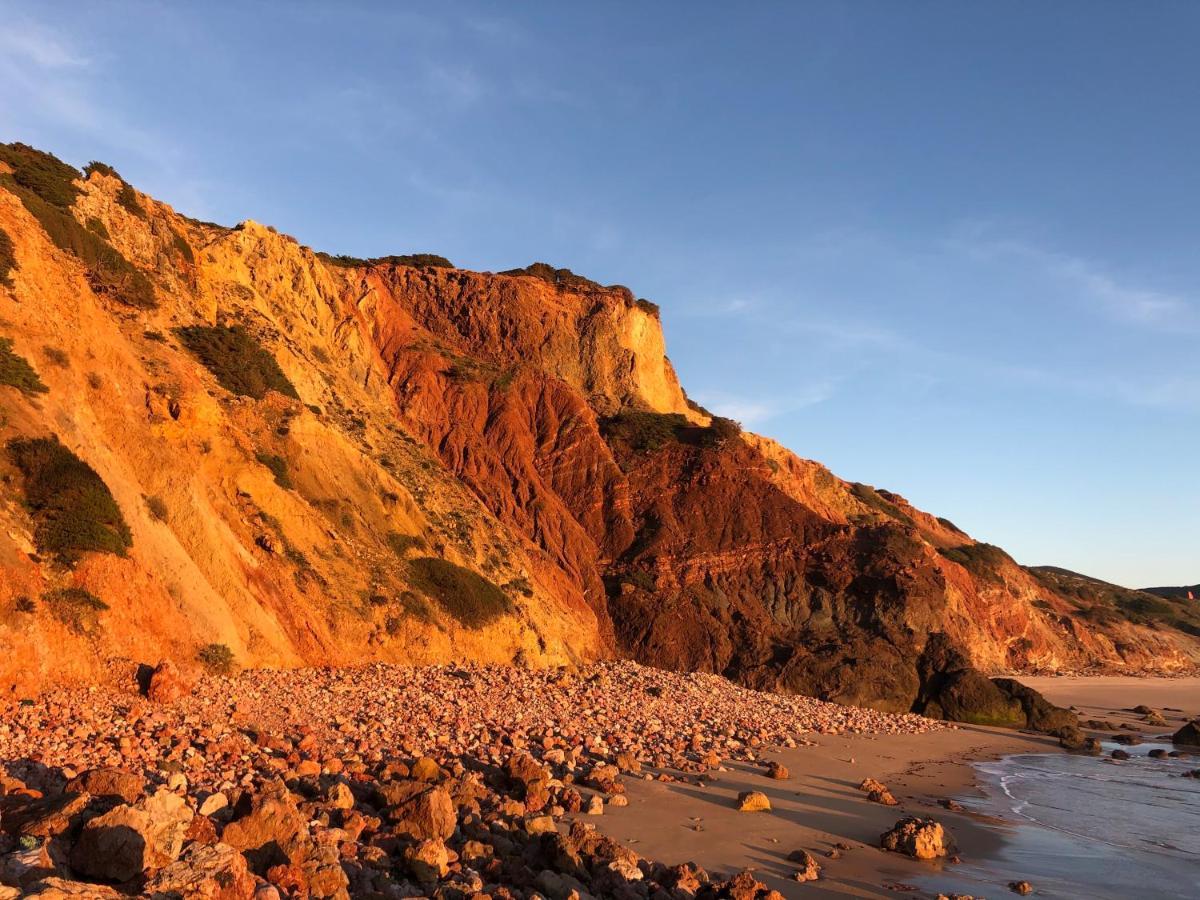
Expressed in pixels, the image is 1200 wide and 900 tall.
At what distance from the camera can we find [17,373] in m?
17.6

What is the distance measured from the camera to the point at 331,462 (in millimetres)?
27625

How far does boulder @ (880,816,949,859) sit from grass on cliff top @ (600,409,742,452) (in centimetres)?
3362

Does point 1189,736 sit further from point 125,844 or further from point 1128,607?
point 1128,607

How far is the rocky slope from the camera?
57.0ft

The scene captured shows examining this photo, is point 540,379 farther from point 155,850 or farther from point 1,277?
point 155,850

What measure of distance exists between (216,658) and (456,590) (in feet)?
34.5

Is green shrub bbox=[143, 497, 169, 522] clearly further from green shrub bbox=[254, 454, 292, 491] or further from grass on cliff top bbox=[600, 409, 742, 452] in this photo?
grass on cliff top bbox=[600, 409, 742, 452]

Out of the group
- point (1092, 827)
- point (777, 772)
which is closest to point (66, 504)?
point (777, 772)

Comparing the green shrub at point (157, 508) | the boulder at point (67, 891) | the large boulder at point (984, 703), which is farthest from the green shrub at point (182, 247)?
the large boulder at point (984, 703)

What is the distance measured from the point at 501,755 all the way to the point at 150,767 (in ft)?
20.2

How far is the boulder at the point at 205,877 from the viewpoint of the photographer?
6234 mm

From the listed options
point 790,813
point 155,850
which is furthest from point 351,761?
point 790,813

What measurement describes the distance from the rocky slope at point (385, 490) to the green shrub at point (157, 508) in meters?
0.07

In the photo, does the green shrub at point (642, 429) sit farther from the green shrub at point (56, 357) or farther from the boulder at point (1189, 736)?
the green shrub at point (56, 357)
